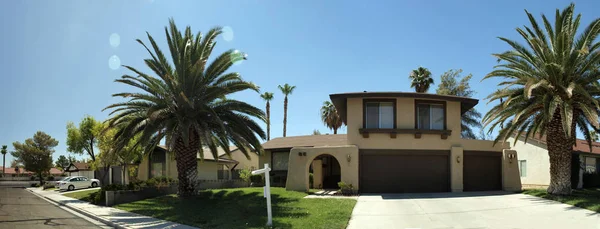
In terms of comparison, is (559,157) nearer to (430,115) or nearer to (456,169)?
(456,169)

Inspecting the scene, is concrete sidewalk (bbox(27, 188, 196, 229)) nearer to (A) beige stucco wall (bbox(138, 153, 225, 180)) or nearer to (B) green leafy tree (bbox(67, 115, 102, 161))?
(A) beige stucco wall (bbox(138, 153, 225, 180))

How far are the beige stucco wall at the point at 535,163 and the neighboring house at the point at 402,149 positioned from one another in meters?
6.90

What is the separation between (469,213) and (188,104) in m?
12.7

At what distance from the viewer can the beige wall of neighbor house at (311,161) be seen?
2139cm

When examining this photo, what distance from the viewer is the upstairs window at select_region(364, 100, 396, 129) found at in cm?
2206

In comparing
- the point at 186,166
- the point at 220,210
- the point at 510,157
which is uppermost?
the point at 510,157

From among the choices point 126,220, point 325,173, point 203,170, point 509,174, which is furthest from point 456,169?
point 203,170

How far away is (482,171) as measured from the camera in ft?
76.7

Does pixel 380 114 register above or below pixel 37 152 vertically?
above

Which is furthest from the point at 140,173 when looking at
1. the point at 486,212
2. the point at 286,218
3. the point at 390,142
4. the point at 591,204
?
the point at 591,204

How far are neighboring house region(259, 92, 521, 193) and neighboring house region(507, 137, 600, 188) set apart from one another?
690 cm

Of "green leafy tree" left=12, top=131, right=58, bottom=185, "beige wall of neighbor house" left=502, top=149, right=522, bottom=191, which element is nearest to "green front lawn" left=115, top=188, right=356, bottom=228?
"beige wall of neighbor house" left=502, top=149, right=522, bottom=191

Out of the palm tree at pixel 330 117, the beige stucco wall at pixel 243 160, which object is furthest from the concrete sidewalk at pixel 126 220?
the palm tree at pixel 330 117

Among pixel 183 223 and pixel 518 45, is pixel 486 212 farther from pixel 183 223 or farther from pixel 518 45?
pixel 183 223
